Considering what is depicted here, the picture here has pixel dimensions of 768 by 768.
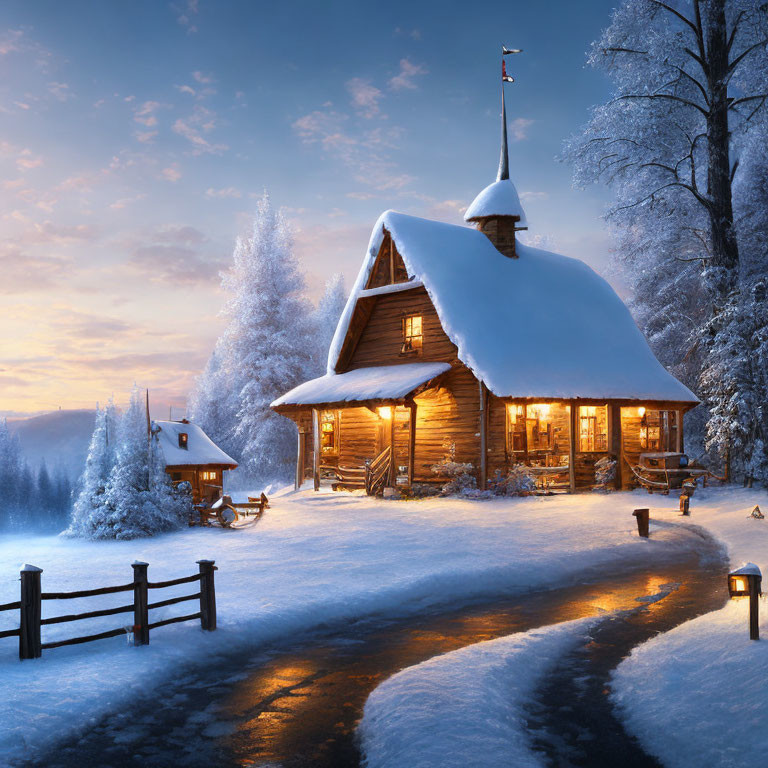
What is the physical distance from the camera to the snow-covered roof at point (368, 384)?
901 inches

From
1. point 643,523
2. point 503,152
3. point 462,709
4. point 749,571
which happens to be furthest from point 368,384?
point 462,709

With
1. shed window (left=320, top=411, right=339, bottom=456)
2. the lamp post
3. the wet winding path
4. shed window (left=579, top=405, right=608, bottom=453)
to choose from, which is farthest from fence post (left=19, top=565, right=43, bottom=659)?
shed window (left=579, top=405, right=608, bottom=453)

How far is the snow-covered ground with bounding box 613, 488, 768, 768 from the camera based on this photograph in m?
5.97

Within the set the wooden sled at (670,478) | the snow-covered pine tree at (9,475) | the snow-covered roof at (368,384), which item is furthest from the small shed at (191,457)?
the snow-covered pine tree at (9,475)

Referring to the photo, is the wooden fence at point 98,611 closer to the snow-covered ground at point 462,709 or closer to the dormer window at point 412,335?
the snow-covered ground at point 462,709

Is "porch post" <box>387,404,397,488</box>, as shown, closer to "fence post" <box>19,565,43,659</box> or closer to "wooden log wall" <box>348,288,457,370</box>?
"wooden log wall" <box>348,288,457,370</box>

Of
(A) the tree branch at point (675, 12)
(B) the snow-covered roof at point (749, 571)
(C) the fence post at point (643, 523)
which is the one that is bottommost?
(C) the fence post at point (643, 523)

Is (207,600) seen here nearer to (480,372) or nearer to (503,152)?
(480,372)

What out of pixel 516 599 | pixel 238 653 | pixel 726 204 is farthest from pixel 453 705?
pixel 726 204

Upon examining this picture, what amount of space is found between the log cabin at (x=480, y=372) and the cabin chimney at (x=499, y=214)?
56mm

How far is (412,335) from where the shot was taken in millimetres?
26469

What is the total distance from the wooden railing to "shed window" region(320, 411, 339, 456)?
420 cm

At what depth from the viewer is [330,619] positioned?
438 inches

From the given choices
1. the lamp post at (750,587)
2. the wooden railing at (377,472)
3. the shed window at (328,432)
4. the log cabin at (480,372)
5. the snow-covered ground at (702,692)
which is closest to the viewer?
the snow-covered ground at (702,692)
